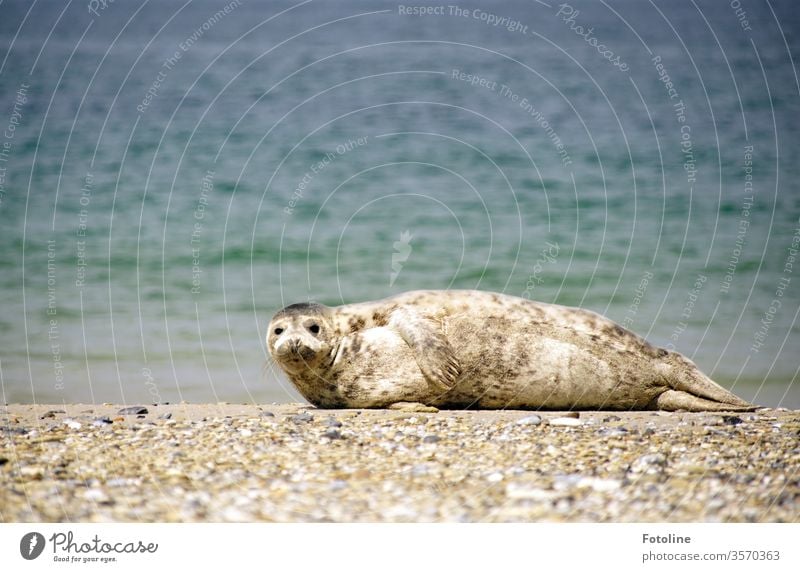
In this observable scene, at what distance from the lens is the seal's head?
927cm

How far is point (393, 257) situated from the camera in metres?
13.5

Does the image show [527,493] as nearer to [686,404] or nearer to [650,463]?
[650,463]

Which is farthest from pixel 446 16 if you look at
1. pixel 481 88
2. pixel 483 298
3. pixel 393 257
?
pixel 483 298

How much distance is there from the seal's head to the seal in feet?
0.04

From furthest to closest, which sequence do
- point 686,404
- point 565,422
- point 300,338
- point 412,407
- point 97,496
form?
point 686,404 → point 300,338 → point 412,407 → point 565,422 → point 97,496

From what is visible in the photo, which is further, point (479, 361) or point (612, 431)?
point (479, 361)

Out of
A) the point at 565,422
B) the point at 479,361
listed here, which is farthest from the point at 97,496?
the point at 479,361

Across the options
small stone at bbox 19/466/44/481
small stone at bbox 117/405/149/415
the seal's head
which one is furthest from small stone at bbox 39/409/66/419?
small stone at bbox 19/466/44/481

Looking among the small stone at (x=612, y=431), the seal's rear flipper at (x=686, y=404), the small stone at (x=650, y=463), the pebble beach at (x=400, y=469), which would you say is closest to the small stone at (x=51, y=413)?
the pebble beach at (x=400, y=469)

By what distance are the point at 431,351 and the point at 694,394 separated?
2.67 metres

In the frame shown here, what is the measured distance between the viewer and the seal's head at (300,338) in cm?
927

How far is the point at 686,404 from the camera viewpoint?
936 cm
